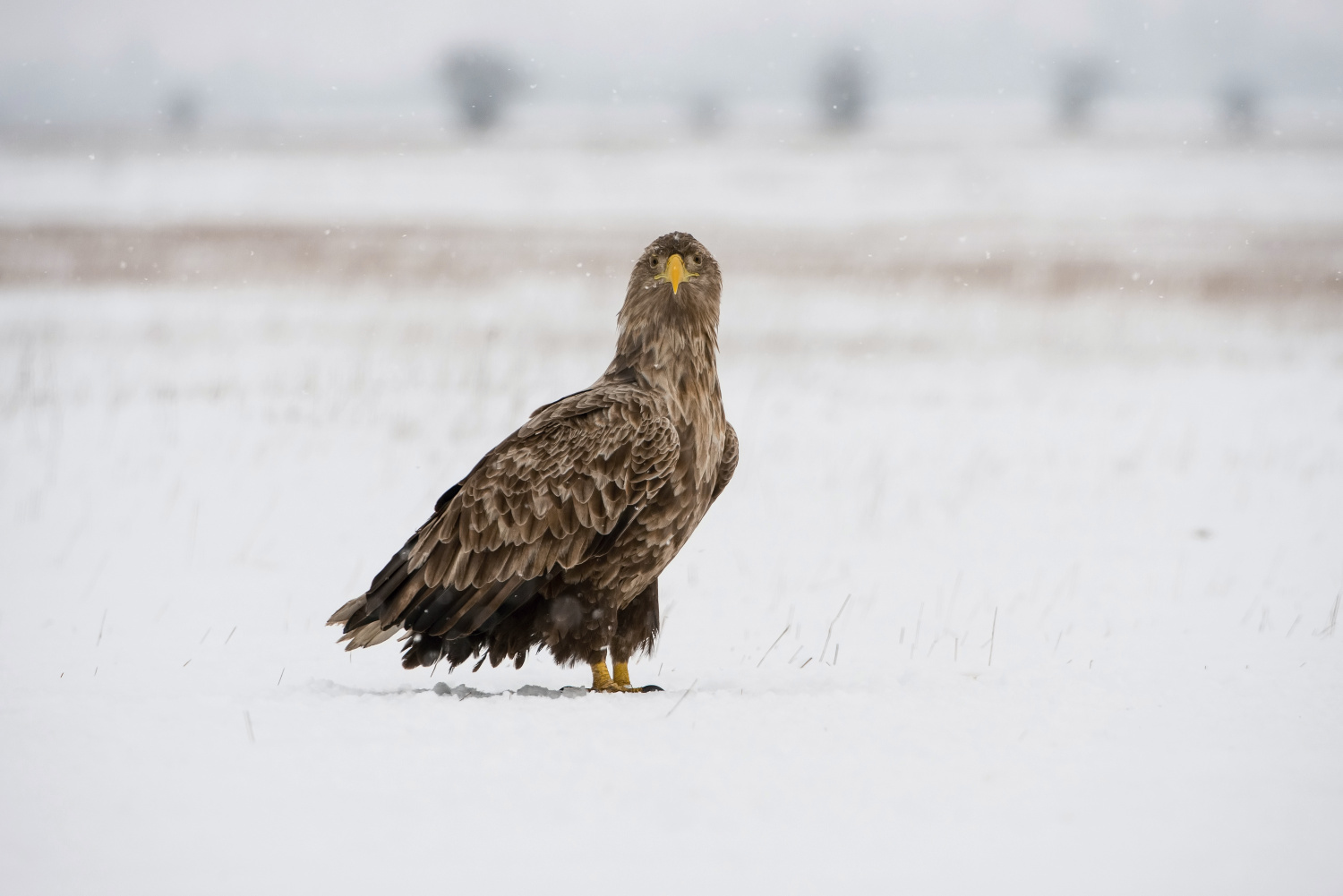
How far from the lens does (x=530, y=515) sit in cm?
471

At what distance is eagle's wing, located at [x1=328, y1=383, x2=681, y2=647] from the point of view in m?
4.67

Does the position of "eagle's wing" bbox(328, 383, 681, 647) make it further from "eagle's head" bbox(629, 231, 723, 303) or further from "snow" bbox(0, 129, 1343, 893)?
"eagle's head" bbox(629, 231, 723, 303)

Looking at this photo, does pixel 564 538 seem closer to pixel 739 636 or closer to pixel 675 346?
pixel 675 346

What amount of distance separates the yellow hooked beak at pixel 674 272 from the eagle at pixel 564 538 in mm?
348

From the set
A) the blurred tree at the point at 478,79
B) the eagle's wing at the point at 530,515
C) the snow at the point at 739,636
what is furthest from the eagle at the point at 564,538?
the blurred tree at the point at 478,79

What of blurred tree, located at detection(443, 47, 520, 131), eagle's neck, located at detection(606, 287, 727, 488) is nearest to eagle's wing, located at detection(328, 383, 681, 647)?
eagle's neck, located at detection(606, 287, 727, 488)

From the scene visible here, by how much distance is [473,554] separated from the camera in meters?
4.77

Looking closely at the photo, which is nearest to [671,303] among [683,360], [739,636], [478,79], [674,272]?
[674,272]

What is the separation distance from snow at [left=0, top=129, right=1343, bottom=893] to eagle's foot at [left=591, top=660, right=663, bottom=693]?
0.23 metres

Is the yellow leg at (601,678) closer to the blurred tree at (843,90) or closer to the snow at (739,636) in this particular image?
the snow at (739,636)

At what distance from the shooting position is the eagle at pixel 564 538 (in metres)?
4.68

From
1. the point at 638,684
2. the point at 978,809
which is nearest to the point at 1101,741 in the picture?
the point at 978,809

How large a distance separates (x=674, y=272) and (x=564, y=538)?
1.26 meters

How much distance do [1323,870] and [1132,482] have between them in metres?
7.24
